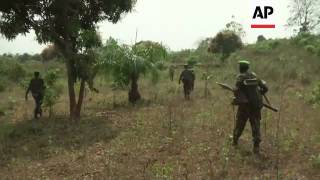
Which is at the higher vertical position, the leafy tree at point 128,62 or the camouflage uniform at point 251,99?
the leafy tree at point 128,62

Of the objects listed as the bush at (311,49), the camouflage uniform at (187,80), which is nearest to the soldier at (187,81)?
the camouflage uniform at (187,80)

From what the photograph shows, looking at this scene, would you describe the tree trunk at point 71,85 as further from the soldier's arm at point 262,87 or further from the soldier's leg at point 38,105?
the soldier's arm at point 262,87

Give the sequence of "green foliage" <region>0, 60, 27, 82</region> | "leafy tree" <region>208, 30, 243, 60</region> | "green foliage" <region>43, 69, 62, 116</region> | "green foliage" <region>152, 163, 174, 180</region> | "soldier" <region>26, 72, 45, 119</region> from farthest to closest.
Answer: "leafy tree" <region>208, 30, 243, 60</region> < "green foliage" <region>0, 60, 27, 82</region> < "green foliage" <region>43, 69, 62, 116</region> < "soldier" <region>26, 72, 45, 119</region> < "green foliage" <region>152, 163, 174, 180</region>

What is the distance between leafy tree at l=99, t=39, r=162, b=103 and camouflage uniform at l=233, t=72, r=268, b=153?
7955 millimetres

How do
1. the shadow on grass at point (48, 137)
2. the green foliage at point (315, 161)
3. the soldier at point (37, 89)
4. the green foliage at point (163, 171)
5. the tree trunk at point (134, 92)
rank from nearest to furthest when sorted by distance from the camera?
the green foliage at point (163, 171), the green foliage at point (315, 161), the shadow on grass at point (48, 137), the soldier at point (37, 89), the tree trunk at point (134, 92)

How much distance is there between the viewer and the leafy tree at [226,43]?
34381 millimetres

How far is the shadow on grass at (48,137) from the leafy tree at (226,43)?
741 inches

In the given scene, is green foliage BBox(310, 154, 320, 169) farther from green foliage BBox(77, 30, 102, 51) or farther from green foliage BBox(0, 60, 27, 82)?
green foliage BBox(0, 60, 27, 82)

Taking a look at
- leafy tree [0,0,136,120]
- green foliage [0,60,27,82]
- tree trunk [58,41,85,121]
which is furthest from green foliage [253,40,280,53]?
tree trunk [58,41,85,121]

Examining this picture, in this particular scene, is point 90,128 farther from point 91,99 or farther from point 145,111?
point 91,99

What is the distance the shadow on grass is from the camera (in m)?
12.6

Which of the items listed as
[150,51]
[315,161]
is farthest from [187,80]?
[315,161]

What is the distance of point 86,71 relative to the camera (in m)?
16.7

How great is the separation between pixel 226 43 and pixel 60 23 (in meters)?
19.3
